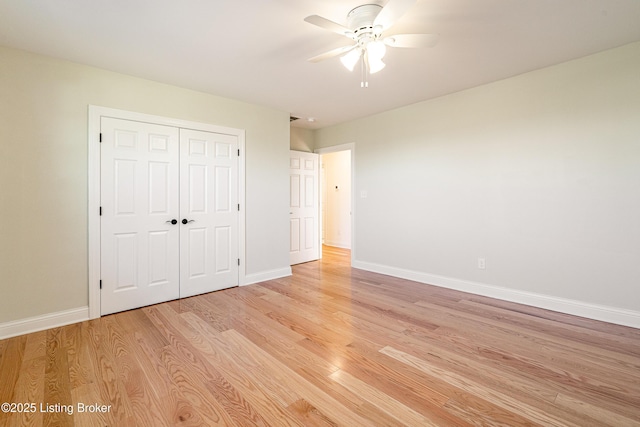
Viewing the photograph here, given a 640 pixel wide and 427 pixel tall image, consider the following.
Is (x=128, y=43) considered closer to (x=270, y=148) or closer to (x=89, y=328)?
(x=270, y=148)

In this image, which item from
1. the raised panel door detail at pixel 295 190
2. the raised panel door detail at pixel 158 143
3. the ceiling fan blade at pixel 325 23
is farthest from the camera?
the raised panel door detail at pixel 295 190

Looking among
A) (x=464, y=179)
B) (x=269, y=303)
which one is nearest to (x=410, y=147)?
(x=464, y=179)

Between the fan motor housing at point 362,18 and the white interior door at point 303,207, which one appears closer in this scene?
the fan motor housing at point 362,18

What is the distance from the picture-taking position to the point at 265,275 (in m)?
4.26

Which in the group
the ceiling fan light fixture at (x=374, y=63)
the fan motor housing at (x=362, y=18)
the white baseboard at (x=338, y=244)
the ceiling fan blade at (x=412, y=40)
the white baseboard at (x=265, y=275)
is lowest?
the white baseboard at (x=265, y=275)

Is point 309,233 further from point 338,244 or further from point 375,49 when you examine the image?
point 375,49

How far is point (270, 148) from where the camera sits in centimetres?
430

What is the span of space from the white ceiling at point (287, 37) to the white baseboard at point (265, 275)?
2481 mm

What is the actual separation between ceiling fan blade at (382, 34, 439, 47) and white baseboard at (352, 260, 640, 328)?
2848mm

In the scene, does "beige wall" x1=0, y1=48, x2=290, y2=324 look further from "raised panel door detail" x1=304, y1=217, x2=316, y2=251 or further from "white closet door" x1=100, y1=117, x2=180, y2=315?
"raised panel door detail" x1=304, y1=217, x2=316, y2=251

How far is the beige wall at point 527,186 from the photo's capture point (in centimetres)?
271

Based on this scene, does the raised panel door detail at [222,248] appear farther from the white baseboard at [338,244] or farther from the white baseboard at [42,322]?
the white baseboard at [338,244]

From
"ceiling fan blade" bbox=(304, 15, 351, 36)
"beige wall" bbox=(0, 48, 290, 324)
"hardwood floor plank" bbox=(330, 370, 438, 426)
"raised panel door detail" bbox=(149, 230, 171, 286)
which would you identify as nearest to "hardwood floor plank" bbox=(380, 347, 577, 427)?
"hardwood floor plank" bbox=(330, 370, 438, 426)

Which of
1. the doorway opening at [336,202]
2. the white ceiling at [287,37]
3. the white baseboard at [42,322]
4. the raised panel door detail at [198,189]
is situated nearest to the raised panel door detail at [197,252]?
the raised panel door detail at [198,189]
